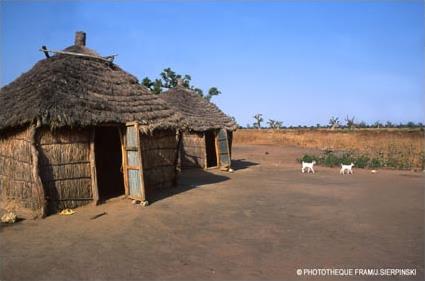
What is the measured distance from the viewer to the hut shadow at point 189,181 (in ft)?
32.7

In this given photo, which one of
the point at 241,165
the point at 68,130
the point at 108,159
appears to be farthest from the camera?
the point at 241,165

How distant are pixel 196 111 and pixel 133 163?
859 centimetres

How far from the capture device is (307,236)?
6254mm

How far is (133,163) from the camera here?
8.87m

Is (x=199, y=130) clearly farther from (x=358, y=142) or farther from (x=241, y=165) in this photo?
(x=358, y=142)

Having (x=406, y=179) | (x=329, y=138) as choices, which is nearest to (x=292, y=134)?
(x=329, y=138)

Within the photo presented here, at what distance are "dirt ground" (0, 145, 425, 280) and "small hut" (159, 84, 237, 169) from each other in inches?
234

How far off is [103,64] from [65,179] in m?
4.01

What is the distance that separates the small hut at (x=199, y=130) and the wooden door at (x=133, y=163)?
6.43m

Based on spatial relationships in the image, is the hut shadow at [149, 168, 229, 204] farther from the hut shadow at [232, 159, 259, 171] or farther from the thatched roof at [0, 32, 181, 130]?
the hut shadow at [232, 159, 259, 171]

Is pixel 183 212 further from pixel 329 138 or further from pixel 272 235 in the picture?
pixel 329 138

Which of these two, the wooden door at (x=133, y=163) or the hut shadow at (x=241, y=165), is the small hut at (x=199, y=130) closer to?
the hut shadow at (x=241, y=165)

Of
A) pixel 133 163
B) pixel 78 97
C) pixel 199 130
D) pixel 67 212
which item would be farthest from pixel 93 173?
pixel 199 130

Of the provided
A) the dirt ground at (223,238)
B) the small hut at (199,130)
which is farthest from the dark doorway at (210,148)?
the dirt ground at (223,238)
